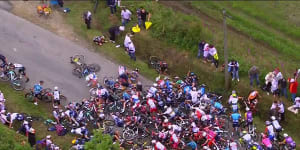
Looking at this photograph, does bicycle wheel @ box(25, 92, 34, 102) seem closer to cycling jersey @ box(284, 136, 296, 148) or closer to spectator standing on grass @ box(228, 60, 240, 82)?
spectator standing on grass @ box(228, 60, 240, 82)

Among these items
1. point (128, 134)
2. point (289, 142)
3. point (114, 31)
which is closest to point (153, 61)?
point (114, 31)

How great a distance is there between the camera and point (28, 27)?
35.0m

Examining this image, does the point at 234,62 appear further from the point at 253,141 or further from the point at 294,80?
the point at 253,141

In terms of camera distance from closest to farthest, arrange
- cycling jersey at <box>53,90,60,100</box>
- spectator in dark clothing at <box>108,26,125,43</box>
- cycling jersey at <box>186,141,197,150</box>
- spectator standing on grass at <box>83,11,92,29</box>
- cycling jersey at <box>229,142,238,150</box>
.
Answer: cycling jersey at <box>229,142,238,150</box>, cycling jersey at <box>186,141,197,150</box>, cycling jersey at <box>53,90,60,100</box>, spectator in dark clothing at <box>108,26,125,43</box>, spectator standing on grass at <box>83,11,92,29</box>

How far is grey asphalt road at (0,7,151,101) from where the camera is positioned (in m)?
30.3

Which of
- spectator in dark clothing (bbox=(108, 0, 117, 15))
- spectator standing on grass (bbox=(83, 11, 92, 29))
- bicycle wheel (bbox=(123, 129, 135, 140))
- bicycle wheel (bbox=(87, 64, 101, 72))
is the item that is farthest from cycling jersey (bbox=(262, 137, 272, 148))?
spectator in dark clothing (bbox=(108, 0, 117, 15))

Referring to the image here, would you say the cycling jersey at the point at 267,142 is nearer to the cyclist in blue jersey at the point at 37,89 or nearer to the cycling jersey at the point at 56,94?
the cycling jersey at the point at 56,94

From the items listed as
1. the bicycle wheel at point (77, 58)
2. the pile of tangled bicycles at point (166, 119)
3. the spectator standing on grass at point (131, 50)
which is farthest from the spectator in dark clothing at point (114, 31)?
the pile of tangled bicycles at point (166, 119)

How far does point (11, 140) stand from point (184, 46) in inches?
626

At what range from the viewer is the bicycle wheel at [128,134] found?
26.0 meters

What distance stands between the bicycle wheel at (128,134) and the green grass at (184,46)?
21.2 feet

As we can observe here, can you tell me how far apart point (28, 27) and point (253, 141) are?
2145 cm

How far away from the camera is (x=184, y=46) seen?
3322 cm

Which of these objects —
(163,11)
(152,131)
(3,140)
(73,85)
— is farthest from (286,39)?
(3,140)
